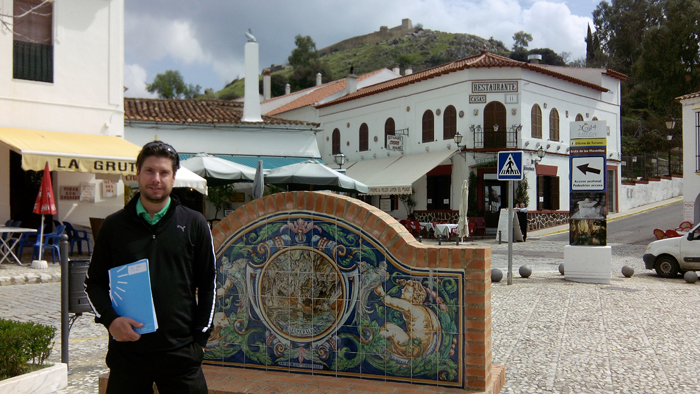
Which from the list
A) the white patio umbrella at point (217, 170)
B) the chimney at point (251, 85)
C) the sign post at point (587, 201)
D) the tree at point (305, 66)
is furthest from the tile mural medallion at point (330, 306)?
the tree at point (305, 66)

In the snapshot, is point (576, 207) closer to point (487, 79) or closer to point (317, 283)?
point (317, 283)

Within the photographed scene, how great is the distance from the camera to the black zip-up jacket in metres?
Result: 2.65

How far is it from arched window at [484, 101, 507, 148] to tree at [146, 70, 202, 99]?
6201 cm

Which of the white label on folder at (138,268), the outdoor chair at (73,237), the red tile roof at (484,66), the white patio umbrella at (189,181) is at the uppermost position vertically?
the red tile roof at (484,66)

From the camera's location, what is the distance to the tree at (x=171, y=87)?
79562mm

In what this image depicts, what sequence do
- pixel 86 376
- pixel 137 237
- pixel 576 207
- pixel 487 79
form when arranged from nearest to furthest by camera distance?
pixel 137 237 → pixel 86 376 → pixel 576 207 → pixel 487 79

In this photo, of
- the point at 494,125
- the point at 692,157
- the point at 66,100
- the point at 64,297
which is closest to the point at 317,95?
the point at 494,125

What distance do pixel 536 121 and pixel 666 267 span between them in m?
15.9

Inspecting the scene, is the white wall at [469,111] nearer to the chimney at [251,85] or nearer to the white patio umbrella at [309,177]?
the chimney at [251,85]

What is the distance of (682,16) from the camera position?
1710 inches

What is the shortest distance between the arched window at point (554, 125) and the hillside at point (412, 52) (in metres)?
51.4

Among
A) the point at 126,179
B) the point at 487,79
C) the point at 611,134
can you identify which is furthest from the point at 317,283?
the point at 611,134

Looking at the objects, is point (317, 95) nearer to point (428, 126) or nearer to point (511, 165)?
point (428, 126)

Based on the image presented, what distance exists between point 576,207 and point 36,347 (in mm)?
9770
